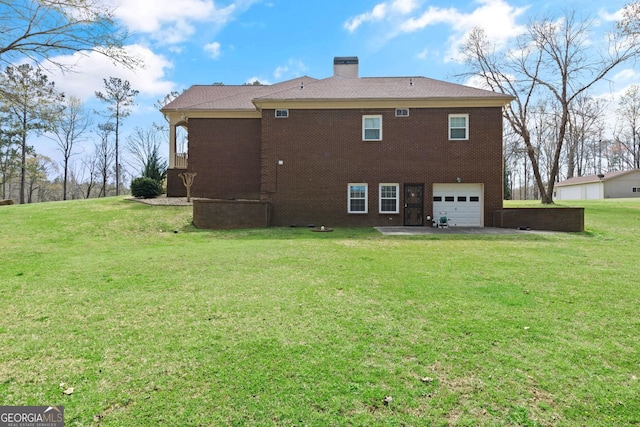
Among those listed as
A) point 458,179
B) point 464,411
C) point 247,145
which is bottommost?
point 464,411

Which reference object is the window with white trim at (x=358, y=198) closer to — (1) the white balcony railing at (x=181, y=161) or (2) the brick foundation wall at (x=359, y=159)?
(2) the brick foundation wall at (x=359, y=159)

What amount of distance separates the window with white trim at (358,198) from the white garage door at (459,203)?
333cm

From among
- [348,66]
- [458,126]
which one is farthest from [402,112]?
[348,66]

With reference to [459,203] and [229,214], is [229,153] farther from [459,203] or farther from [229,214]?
[459,203]

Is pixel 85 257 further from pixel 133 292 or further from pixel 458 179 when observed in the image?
pixel 458 179

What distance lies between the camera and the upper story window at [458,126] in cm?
1602

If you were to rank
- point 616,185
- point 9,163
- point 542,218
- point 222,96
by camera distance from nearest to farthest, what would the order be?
point 542,218 → point 222,96 → point 9,163 → point 616,185

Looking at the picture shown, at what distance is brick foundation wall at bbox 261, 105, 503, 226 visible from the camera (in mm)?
15969

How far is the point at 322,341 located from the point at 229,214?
11471mm

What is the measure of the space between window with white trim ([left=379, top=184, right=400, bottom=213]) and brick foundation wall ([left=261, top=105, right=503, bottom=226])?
0.24m

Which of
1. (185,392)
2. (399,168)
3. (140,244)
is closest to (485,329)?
(185,392)

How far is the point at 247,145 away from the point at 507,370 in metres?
17.2

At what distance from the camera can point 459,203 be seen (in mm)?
16297

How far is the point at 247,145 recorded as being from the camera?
1853 cm
